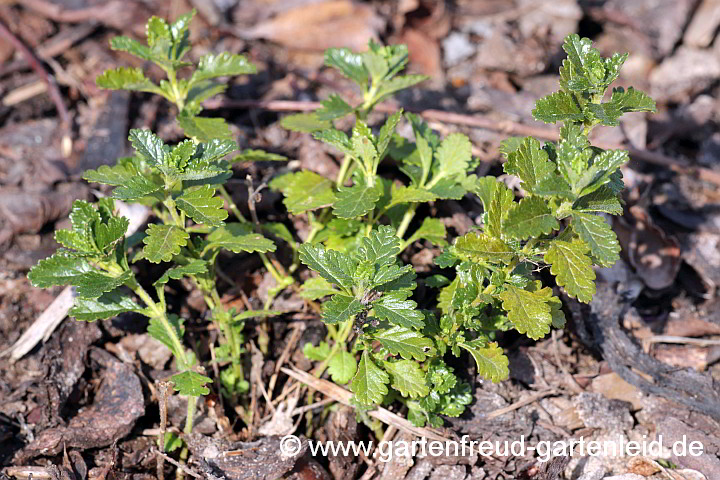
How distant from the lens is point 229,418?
3082mm

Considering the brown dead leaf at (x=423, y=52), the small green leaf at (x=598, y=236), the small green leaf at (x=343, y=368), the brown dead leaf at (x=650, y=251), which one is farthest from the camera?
the brown dead leaf at (x=423, y=52)

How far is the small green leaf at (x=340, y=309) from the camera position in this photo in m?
2.38

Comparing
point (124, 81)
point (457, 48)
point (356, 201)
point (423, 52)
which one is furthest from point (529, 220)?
point (457, 48)

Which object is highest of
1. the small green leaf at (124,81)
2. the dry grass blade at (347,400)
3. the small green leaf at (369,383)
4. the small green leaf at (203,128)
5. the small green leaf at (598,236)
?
the small green leaf at (124,81)

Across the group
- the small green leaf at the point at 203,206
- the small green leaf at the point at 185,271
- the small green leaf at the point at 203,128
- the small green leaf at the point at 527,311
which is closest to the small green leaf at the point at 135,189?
the small green leaf at the point at 203,206

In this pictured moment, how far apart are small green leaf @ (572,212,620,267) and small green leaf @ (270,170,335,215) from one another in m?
1.10

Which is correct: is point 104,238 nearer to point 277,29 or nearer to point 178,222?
point 178,222

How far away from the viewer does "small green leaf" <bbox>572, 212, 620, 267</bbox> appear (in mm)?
2201

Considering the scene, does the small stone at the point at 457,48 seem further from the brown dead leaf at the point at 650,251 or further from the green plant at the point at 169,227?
the green plant at the point at 169,227

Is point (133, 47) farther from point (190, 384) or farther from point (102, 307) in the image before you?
point (190, 384)

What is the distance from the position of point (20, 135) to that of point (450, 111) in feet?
10.2

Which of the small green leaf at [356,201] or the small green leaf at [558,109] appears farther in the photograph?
the small green leaf at [356,201]

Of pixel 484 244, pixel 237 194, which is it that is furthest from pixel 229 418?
pixel 484 244

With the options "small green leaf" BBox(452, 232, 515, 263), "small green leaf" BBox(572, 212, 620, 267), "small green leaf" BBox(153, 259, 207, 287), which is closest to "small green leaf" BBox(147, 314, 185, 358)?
"small green leaf" BBox(153, 259, 207, 287)
